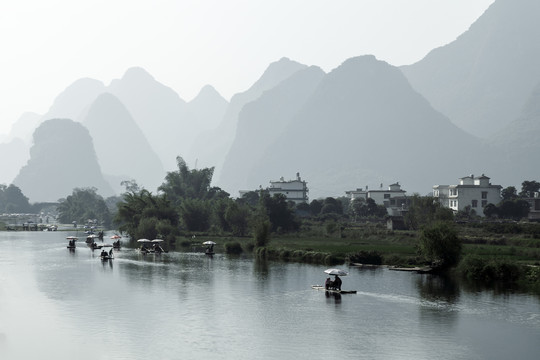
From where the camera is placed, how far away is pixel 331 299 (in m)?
57.7

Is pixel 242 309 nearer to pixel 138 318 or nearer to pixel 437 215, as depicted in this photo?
pixel 138 318

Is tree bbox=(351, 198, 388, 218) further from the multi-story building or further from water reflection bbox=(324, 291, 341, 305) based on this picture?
water reflection bbox=(324, 291, 341, 305)

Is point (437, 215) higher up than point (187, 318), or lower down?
higher up

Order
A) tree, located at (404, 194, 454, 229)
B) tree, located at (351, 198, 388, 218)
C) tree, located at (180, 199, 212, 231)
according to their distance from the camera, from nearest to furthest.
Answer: tree, located at (404, 194, 454, 229), tree, located at (180, 199, 212, 231), tree, located at (351, 198, 388, 218)

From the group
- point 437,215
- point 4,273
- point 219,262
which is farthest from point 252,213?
point 4,273

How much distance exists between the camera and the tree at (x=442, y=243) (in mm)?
73688

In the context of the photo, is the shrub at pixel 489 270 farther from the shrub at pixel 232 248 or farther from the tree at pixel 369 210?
the tree at pixel 369 210

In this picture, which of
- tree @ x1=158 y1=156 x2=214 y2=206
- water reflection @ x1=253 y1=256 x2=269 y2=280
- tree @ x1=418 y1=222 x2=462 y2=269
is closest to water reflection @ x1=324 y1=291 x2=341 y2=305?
water reflection @ x1=253 y1=256 x2=269 y2=280

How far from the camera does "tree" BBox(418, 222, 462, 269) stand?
73688 millimetres

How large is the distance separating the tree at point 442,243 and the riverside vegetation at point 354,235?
10cm

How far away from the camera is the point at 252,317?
165ft

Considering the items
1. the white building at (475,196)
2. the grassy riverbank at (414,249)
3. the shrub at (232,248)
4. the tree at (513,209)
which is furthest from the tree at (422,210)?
the white building at (475,196)

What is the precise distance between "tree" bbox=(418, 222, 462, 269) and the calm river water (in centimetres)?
423

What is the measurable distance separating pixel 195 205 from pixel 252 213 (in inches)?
535
